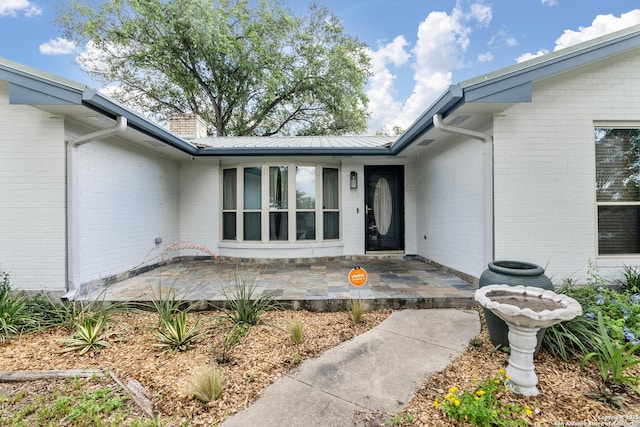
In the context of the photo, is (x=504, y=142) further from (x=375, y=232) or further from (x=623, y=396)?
(x=375, y=232)

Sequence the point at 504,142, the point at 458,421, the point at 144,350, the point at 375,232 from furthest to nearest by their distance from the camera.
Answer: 1. the point at 375,232
2. the point at 504,142
3. the point at 144,350
4. the point at 458,421

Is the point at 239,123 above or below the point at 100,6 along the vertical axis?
below

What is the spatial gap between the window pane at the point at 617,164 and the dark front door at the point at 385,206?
341cm

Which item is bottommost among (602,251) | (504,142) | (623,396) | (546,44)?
(623,396)

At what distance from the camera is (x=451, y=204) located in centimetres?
500

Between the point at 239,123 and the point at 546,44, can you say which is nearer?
the point at 546,44

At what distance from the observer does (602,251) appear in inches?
151

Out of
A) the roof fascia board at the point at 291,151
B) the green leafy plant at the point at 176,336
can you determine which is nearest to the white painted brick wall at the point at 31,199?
the green leafy plant at the point at 176,336

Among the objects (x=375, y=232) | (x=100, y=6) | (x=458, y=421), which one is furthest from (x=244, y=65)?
(x=458, y=421)

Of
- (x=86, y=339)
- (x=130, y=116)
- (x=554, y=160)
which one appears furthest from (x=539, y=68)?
(x=86, y=339)

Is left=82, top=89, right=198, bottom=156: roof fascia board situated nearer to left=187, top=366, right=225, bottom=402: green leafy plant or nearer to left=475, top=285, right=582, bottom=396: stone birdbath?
left=187, top=366, right=225, bottom=402: green leafy plant

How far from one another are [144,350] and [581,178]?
A: 554cm

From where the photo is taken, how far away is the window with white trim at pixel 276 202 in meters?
6.27

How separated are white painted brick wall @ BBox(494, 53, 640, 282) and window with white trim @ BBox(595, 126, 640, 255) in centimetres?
22
